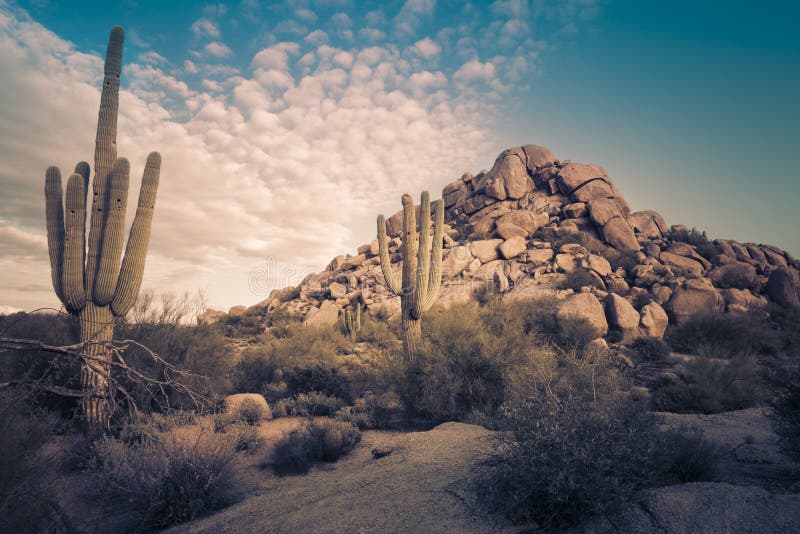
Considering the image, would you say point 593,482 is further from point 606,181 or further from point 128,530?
point 606,181

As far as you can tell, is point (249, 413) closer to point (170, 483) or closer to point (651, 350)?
point (170, 483)

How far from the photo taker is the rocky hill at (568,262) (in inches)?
858

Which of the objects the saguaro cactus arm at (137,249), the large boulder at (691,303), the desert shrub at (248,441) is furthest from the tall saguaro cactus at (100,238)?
the large boulder at (691,303)

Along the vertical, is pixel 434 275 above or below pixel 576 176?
below

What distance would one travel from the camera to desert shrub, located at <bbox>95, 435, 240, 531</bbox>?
15.9ft

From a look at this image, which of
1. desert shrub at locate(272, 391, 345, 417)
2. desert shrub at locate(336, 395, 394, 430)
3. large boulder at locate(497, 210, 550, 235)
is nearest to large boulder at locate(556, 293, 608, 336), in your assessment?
desert shrub at locate(336, 395, 394, 430)

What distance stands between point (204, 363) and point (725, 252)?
34537 mm

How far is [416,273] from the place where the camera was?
44.8ft

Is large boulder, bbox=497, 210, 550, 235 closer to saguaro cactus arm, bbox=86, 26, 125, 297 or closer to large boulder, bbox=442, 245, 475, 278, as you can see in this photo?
Answer: large boulder, bbox=442, 245, 475, 278

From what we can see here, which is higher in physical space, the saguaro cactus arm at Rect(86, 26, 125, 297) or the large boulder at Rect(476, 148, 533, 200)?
the large boulder at Rect(476, 148, 533, 200)

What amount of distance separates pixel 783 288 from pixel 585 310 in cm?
1325

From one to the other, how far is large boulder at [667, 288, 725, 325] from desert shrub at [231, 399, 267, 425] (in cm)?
2099

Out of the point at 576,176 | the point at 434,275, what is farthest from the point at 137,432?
the point at 576,176

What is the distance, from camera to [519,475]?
3.52 m
